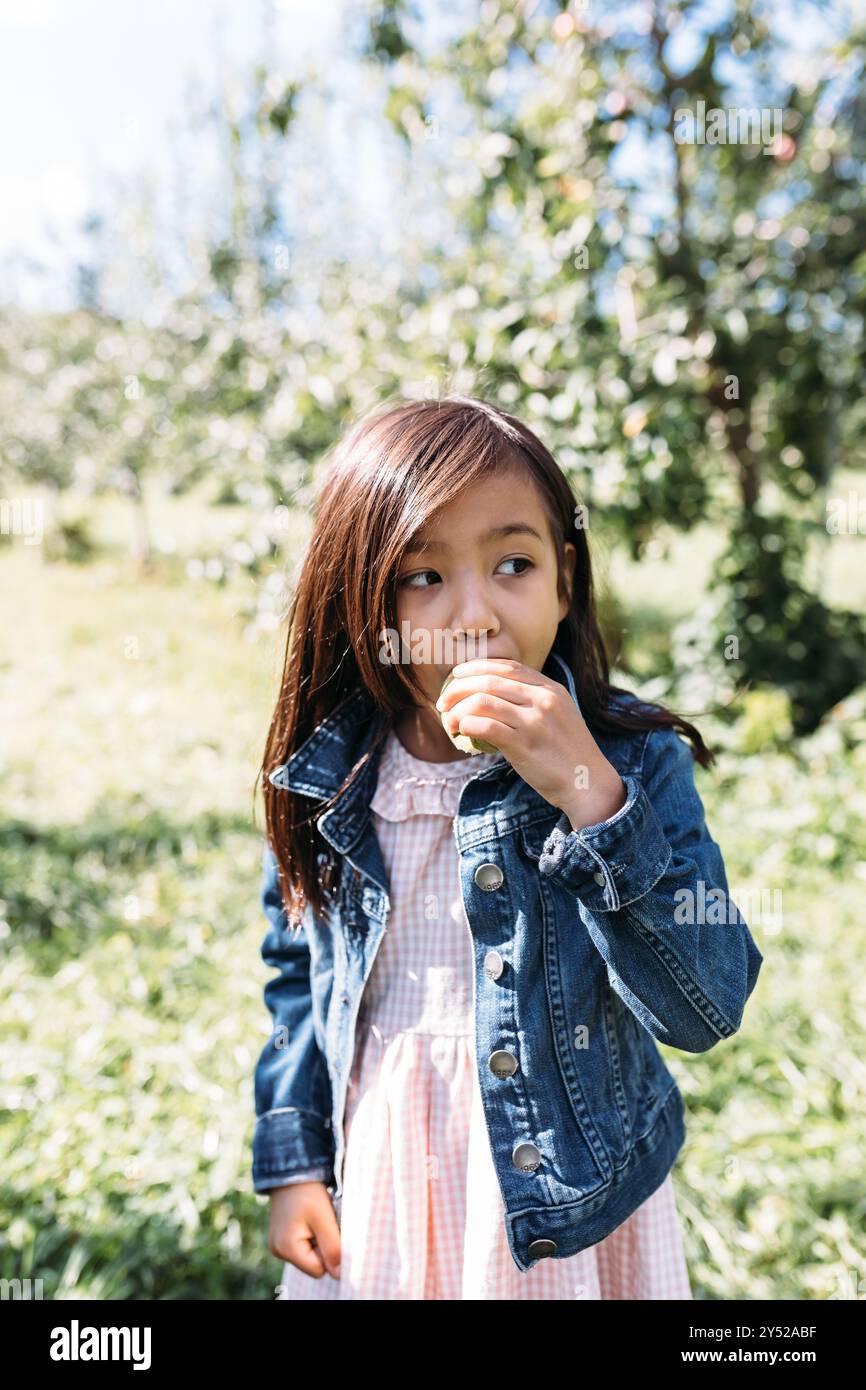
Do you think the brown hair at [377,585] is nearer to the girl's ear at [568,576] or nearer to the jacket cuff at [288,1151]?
the girl's ear at [568,576]

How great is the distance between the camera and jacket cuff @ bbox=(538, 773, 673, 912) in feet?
3.18

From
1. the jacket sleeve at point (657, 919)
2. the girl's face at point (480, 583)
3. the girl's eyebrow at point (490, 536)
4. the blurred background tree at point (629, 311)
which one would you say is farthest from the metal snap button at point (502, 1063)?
the blurred background tree at point (629, 311)

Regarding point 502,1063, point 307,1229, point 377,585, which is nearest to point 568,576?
point 377,585

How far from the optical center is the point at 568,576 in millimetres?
1245

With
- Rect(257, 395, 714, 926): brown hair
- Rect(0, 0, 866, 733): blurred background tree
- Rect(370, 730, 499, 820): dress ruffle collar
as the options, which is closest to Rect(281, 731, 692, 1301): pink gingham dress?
Rect(370, 730, 499, 820): dress ruffle collar

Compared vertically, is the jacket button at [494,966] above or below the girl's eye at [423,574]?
below

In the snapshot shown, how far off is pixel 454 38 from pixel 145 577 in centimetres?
694

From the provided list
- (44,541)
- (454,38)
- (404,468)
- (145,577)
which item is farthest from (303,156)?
(404,468)

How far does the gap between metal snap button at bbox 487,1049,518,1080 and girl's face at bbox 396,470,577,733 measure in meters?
0.40

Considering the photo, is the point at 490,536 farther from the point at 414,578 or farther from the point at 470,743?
the point at 470,743

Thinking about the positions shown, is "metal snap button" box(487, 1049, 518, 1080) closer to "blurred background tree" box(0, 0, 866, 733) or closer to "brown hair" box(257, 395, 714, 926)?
"brown hair" box(257, 395, 714, 926)

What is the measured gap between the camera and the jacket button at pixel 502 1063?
1.10 metres

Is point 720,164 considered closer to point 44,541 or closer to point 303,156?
point 303,156
